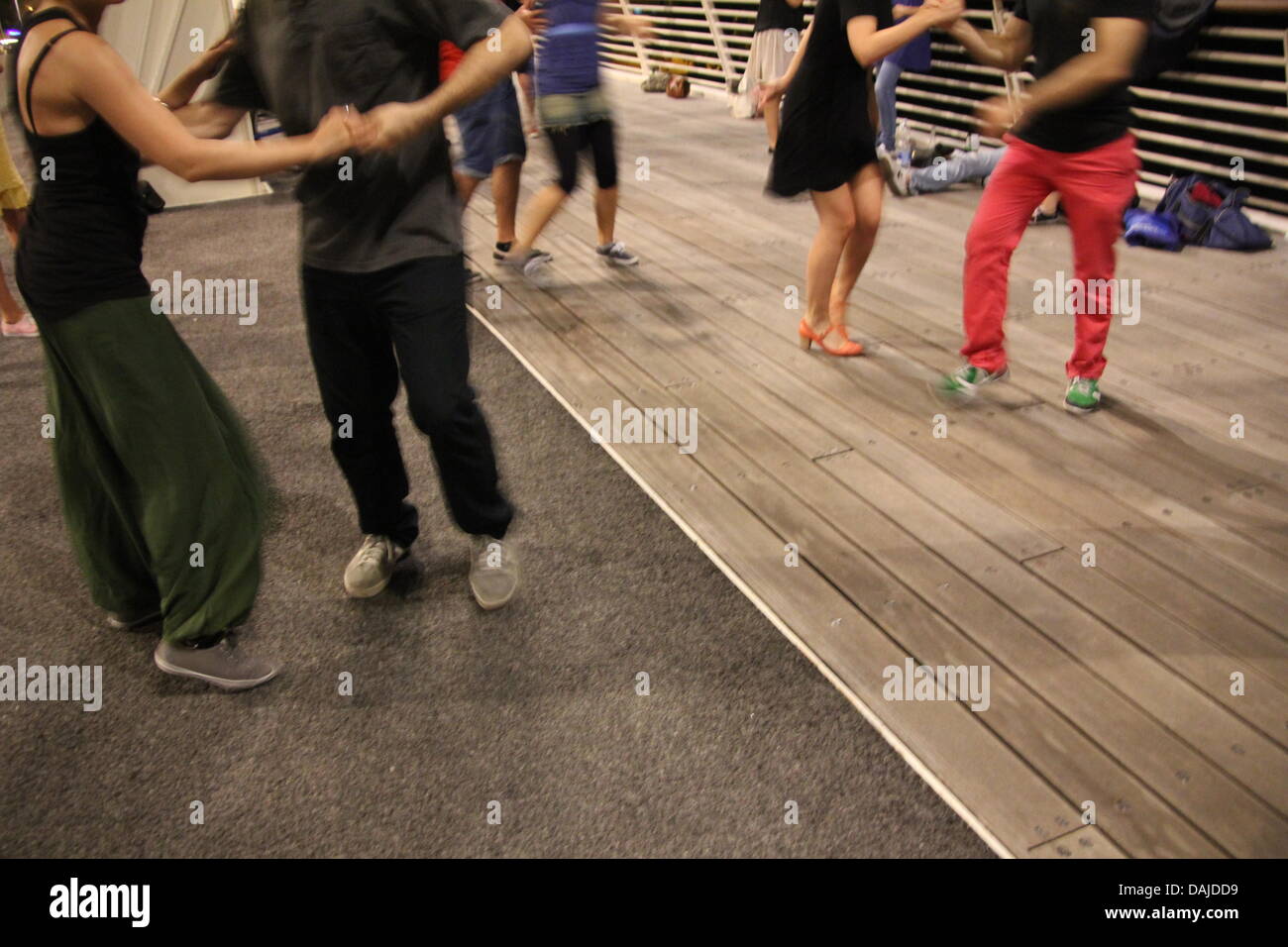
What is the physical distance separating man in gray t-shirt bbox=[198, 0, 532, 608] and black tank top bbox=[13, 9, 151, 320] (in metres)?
0.30

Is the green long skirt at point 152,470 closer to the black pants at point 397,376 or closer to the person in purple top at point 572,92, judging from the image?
the black pants at point 397,376

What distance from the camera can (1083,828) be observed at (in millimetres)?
1774

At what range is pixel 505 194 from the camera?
4.81 meters

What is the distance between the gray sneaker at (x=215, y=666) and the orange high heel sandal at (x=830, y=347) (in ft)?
8.23

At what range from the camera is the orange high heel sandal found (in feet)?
12.5

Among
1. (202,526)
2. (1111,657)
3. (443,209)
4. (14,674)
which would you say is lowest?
(14,674)

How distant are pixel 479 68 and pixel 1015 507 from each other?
1939mm

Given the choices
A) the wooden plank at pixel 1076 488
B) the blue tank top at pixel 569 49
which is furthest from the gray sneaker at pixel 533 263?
the wooden plank at pixel 1076 488

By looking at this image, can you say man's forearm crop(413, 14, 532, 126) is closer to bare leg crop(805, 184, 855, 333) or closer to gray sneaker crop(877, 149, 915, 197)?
bare leg crop(805, 184, 855, 333)

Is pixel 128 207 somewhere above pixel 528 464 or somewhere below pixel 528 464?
above
